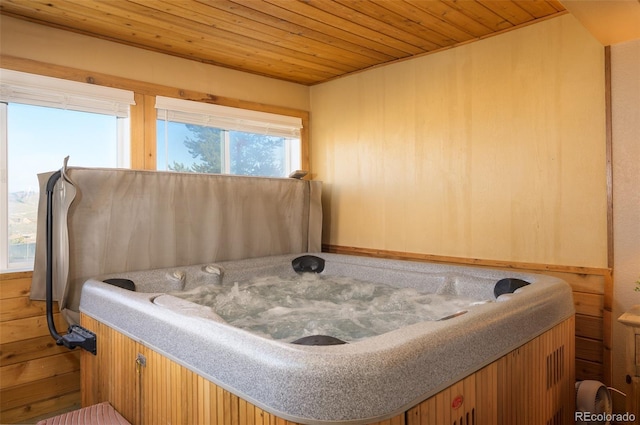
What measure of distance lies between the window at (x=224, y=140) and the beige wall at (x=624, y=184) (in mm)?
2294

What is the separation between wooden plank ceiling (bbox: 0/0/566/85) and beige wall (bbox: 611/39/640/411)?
49 centimetres

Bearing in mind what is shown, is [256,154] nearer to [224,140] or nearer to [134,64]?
[224,140]

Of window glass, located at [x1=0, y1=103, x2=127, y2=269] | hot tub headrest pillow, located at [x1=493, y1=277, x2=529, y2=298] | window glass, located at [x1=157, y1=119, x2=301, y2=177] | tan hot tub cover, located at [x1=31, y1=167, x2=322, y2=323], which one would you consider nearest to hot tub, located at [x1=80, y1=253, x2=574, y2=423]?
hot tub headrest pillow, located at [x1=493, y1=277, x2=529, y2=298]

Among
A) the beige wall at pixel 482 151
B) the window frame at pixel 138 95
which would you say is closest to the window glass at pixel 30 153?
the window frame at pixel 138 95

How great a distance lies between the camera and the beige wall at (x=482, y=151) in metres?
2.24

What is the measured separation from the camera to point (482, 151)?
2.62m

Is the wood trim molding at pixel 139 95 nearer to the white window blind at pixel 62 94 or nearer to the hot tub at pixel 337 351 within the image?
the white window blind at pixel 62 94

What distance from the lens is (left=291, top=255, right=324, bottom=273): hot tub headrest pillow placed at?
3.01 m

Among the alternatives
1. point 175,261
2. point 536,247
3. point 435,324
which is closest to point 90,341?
point 175,261

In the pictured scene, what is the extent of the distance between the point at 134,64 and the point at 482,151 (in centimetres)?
231

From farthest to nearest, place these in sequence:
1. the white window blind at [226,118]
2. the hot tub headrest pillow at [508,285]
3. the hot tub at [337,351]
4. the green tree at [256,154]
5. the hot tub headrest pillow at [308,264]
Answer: the green tree at [256,154]
the hot tub headrest pillow at [308,264]
the white window blind at [226,118]
the hot tub headrest pillow at [508,285]
the hot tub at [337,351]

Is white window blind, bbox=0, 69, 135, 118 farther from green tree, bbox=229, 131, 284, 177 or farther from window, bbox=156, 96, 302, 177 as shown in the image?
green tree, bbox=229, 131, 284, 177

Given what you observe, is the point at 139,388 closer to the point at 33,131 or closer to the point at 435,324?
the point at 435,324

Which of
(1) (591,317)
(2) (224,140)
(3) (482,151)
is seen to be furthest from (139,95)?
(1) (591,317)
